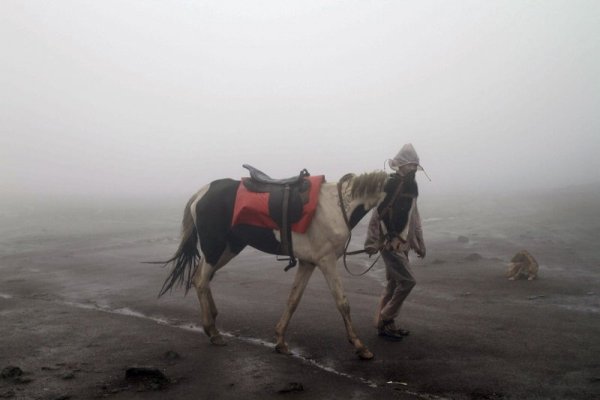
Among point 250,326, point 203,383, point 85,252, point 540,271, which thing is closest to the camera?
point 203,383

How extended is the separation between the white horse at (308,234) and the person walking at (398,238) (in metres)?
0.19

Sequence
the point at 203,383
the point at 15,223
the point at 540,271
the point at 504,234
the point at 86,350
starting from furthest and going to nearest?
the point at 15,223 < the point at 504,234 < the point at 540,271 < the point at 86,350 < the point at 203,383

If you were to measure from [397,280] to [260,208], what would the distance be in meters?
2.06

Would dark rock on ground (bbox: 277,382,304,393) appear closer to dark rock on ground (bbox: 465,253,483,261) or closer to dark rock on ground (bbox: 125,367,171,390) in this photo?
dark rock on ground (bbox: 125,367,171,390)

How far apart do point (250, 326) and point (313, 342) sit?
1.26 m

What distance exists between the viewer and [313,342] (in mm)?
5828

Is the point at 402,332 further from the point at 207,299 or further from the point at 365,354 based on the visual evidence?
the point at 207,299

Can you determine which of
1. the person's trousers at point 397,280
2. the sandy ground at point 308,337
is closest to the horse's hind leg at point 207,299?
the sandy ground at point 308,337

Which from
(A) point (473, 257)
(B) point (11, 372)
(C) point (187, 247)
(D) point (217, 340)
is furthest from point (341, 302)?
(A) point (473, 257)

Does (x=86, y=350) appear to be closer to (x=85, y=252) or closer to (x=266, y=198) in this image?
(x=266, y=198)

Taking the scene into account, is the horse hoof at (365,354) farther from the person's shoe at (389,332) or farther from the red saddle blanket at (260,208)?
the red saddle blanket at (260,208)

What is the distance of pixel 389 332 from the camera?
5887 mm

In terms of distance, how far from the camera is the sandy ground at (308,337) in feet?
14.5

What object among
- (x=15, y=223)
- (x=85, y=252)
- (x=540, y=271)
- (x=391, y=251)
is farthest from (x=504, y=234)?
(x=15, y=223)
